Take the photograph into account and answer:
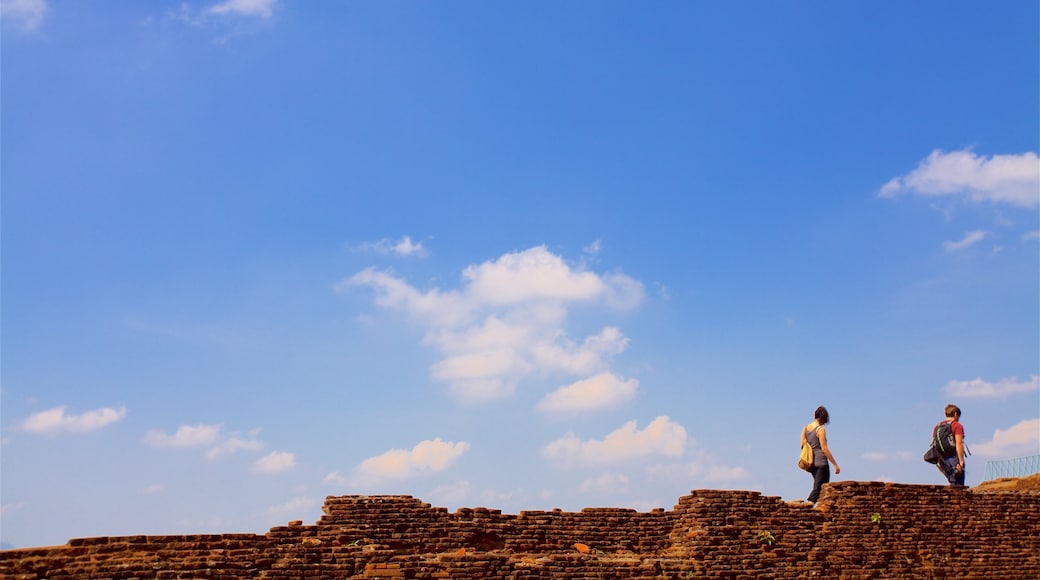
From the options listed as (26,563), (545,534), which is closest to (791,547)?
(545,534)

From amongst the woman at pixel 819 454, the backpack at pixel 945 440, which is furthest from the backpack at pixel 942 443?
the woman at pixel 819 454

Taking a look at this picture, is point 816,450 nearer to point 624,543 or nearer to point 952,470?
point 952,470

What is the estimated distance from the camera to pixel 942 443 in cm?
1278

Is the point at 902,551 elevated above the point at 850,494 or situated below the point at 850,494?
below

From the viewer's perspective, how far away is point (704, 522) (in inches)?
433

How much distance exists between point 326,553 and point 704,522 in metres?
4.57

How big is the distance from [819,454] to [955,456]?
2.13m

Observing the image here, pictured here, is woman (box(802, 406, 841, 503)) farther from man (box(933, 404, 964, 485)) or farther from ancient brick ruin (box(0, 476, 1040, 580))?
man (box(933, 404, 964, 485))

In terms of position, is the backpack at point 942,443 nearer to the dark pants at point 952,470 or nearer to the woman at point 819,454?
the dark pants at point 952,470

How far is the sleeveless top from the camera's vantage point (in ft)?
40.1

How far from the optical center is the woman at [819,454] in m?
12.2

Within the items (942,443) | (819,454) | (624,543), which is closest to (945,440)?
(942,443)

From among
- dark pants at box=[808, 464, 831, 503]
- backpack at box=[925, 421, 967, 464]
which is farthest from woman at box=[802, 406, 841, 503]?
backpack at box=[925, 421, 967, 464]

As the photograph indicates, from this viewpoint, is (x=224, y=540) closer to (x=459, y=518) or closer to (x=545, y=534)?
(x=459, y=518)
